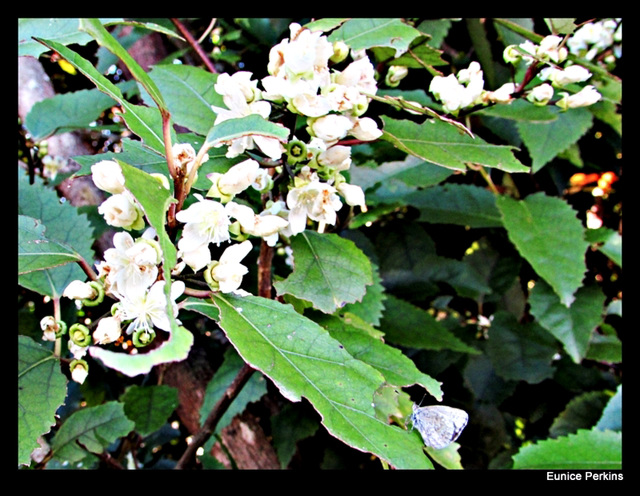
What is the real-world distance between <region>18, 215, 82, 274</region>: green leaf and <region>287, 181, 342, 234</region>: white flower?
1.19 ft

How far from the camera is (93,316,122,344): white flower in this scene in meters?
0.71

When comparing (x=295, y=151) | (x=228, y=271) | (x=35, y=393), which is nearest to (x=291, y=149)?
(x=295, y=151)

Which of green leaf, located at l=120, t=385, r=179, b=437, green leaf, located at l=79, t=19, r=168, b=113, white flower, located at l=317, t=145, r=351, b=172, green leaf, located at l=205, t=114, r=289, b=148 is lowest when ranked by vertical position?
green leaf, located at l=120, t=385, r=179, b=437

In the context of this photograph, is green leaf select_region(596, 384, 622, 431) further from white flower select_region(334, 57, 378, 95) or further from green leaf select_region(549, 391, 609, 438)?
white flower select_region(334, 57, 378, 95)

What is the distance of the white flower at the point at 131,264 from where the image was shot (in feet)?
2.14

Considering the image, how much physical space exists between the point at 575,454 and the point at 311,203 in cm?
84

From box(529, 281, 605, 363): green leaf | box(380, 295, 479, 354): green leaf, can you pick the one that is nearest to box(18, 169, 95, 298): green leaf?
box(380, 295, 479, 354): green leaf

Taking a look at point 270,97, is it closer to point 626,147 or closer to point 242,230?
point 242,230

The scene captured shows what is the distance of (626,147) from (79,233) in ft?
5.08

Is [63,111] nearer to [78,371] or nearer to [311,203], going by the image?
[78,371]

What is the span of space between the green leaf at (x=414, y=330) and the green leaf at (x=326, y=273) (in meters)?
0.46

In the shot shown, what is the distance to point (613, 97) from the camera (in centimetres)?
156

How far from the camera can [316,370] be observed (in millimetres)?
722

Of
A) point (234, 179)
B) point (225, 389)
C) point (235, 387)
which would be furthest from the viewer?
point (225, 389)
